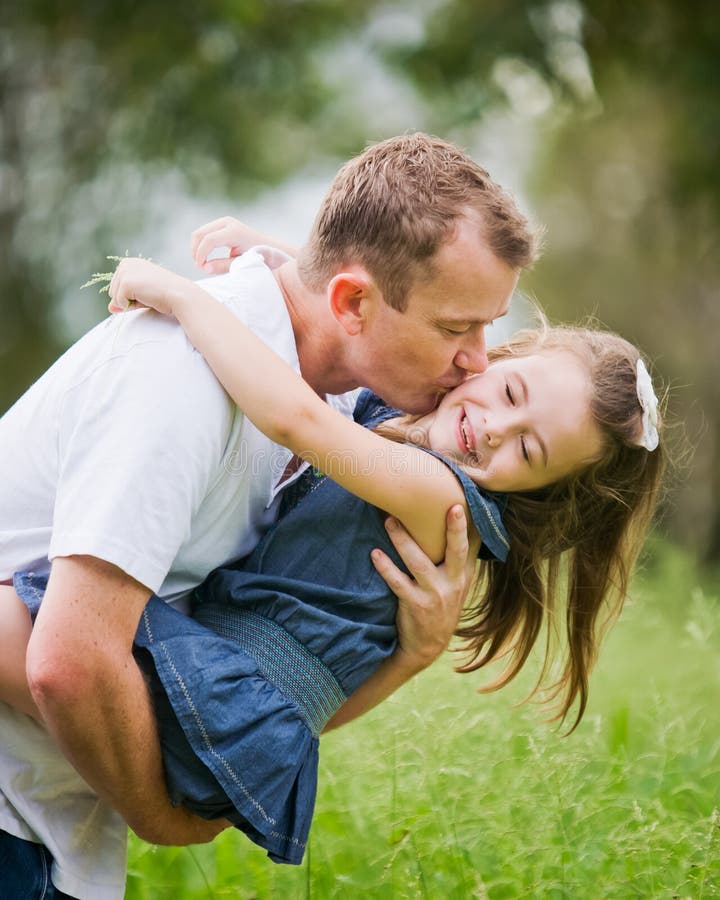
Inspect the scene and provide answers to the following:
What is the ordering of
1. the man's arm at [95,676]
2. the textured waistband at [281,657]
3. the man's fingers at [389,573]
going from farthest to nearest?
the man's fingers at [389,573] < the textured waistband at [281,657] < the man's arm at [95,676]

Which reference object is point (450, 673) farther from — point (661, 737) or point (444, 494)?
point (444, 494)

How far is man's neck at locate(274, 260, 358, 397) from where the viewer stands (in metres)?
2.46

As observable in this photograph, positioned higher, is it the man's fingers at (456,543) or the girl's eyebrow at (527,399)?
the girl's eyebrow at (527,399)

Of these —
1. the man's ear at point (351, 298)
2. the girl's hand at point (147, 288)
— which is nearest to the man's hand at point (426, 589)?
the man's ear at point (351, 298)

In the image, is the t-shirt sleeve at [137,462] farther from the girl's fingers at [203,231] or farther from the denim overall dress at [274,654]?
the girl's fingers at [203,231]

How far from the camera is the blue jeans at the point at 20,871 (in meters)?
2.05

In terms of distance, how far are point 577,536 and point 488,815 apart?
780mm

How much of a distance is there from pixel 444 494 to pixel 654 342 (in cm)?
868

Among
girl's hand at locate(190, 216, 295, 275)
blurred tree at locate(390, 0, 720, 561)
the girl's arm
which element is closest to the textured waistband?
the girl's arm

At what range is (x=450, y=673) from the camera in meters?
3.81

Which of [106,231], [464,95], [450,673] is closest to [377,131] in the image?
[464,95]

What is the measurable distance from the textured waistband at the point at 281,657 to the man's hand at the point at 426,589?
9.6 inches

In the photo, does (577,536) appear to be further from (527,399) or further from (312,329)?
(312,329)

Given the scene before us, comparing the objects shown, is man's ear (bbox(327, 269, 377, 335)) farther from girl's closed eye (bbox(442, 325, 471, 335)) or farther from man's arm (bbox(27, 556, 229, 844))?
man's arm (bbox(27, 556, 229, 844))
